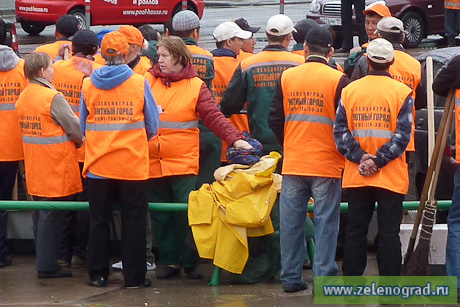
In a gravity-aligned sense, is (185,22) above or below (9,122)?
above

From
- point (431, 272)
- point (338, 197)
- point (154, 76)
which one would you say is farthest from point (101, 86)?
point (431, 272)

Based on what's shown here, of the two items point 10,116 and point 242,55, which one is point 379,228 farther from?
point 10,116

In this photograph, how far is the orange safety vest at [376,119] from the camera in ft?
21.8

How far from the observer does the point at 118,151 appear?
7.18 metres

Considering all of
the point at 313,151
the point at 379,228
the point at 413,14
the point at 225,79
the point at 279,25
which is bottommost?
the point at 379,228

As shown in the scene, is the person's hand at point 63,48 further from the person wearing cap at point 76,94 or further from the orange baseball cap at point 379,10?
the orange baseball cap at point 379,10

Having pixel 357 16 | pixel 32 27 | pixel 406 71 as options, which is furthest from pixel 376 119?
pixel 32 27

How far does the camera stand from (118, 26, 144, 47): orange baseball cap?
26.8 ft

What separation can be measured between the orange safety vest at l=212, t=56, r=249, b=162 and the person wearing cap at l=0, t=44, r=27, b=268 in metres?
1.80

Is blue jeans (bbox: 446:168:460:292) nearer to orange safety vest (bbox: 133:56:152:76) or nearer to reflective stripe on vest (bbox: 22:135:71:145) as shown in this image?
orange safety vest (bbox: 133:56:152:76)

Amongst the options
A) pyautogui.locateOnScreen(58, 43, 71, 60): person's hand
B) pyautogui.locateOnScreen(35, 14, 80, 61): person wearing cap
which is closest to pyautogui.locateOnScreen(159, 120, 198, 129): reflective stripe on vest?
pyautogui.locateOnScreen(58, 43, 71, 60): person's hand

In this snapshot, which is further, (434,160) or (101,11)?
(101,11)

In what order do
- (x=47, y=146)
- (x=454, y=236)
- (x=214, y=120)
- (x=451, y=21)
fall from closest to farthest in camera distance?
(x=454, y=236)
(x=214, y=120)
(x=47, y=146)
(x=451, y=21)

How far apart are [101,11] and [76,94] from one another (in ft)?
38.3
